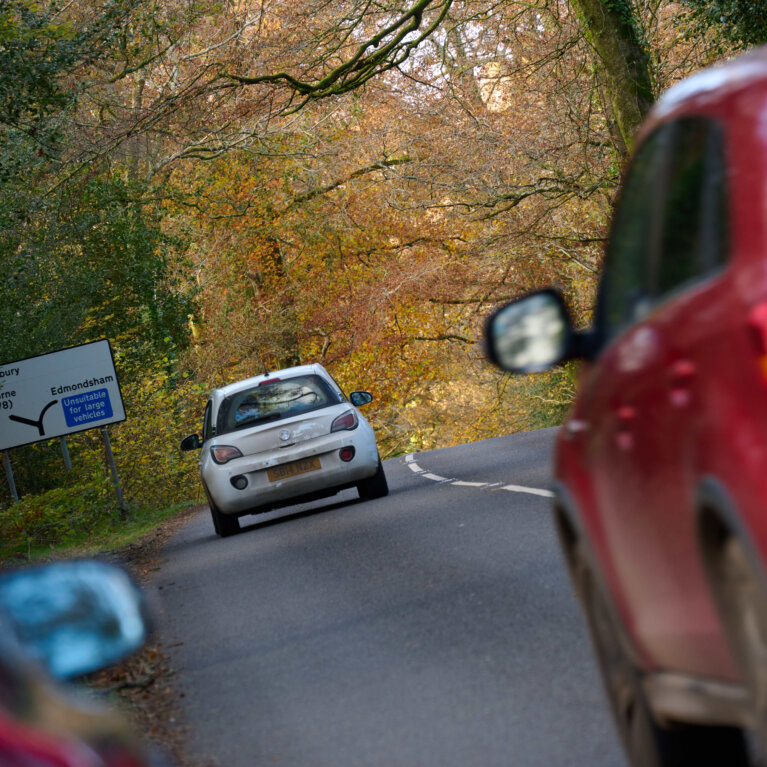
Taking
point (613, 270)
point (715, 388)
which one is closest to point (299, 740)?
point (613, 270)

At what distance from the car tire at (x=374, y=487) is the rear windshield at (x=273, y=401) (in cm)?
116

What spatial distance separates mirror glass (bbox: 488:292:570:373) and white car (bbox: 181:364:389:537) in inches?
472

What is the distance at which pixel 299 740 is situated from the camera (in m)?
6.08

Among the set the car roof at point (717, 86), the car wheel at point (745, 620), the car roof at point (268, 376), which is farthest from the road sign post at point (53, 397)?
the car wheel at point (745, 620)

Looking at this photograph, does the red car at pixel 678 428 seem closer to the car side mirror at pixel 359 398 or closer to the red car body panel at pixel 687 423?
the red car body panel at pixel 687 423

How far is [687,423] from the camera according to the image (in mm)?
2955

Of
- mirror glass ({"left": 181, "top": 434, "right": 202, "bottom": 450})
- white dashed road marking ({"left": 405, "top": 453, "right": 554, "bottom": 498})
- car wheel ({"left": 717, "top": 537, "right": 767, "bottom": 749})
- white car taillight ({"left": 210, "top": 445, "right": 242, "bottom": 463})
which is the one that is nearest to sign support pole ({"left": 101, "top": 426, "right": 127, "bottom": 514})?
white dashed road marking ({"left": 405, "top": 453, "right": 554, "bottom": 498})

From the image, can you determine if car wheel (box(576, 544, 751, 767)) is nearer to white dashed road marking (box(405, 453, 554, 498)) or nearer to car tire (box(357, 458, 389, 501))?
white dashed road marking (box(405, 453, 554, 498))

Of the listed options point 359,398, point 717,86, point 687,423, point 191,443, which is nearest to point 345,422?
point 359,398

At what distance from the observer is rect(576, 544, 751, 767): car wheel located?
149 inches

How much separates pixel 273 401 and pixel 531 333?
490 inches

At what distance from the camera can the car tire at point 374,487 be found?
1717 centimetres

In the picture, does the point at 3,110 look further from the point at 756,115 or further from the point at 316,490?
the point at 756,115

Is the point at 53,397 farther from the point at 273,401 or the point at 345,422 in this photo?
the point at 345,422
